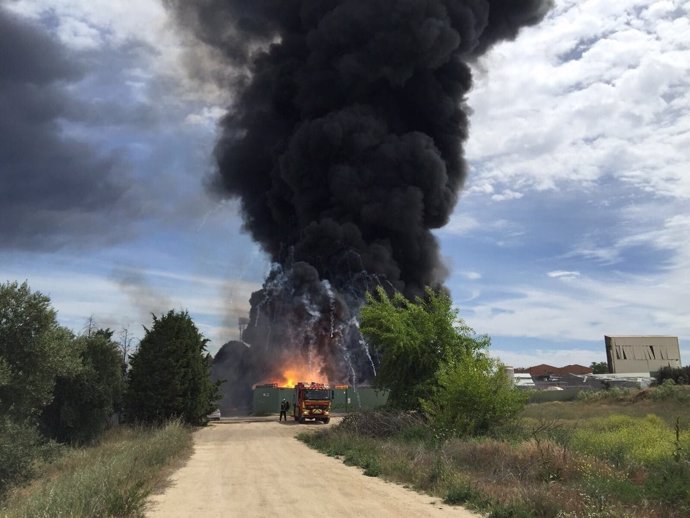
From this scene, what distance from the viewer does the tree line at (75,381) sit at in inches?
757

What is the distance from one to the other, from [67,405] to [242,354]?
50.6m

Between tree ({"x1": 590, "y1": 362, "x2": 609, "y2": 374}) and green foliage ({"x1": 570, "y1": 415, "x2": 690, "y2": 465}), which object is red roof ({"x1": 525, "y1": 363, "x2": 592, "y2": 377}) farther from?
green foliage ({"x1": 570, "y1": 415, "x2": 690, "y2": 465})

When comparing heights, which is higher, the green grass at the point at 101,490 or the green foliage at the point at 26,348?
the green foliage at the point at 26,348

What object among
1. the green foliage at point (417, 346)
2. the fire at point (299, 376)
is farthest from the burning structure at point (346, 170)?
the green foliage at point (417, 346)

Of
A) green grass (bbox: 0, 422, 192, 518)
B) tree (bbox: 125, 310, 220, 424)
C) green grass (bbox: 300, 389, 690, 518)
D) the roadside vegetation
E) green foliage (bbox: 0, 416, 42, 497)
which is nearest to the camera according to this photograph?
green grass (bbox: 0, 422, 192, 518)

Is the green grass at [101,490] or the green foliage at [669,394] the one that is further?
the green foliage at [669,394]

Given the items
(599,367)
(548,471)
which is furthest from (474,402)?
(599,367)

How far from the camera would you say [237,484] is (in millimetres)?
14484

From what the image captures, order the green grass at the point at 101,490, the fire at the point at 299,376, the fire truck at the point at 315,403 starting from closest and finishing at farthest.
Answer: the green grass at the point at 101,490 → the fire truck at the point at 315,403 → the fire at the point at 299,376

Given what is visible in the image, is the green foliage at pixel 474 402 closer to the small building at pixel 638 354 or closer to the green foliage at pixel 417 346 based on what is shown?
the green foliage at pixel 417 346

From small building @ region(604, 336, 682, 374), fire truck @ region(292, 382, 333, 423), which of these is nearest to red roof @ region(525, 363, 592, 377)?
small building @ region(604, 336, 682, 374)

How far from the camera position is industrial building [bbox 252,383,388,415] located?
185 ft

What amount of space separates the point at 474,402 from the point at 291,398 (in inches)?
1530

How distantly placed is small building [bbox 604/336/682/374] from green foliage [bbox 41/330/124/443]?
82614 mm
